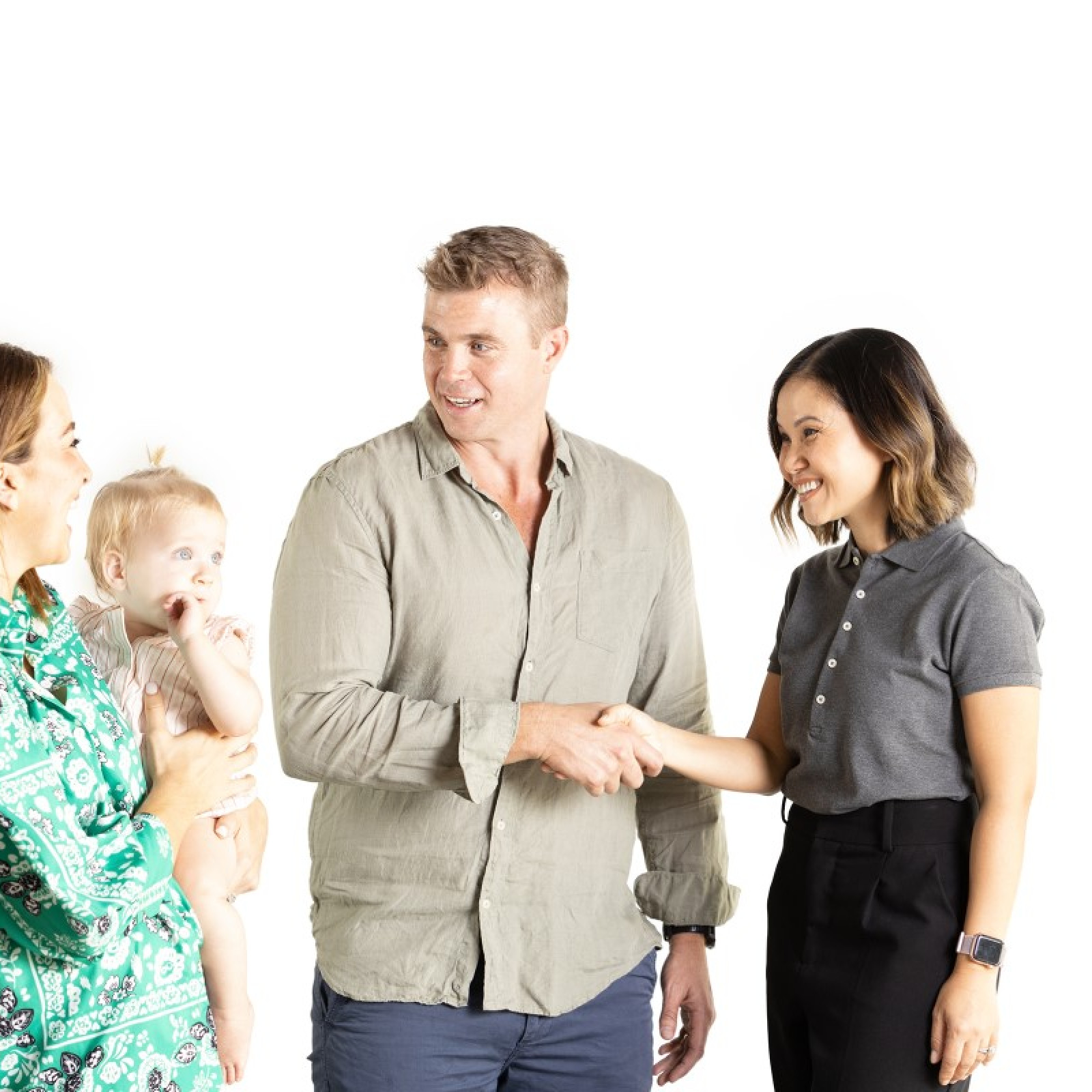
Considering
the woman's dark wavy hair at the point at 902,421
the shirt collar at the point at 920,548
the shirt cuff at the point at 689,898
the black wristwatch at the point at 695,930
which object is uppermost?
the woman's dark wavy hair at the point at 902,421

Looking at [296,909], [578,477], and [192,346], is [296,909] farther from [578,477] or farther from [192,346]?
[578,477]

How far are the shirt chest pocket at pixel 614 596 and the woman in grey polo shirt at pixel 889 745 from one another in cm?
22

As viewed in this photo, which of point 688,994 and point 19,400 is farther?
point 688,994

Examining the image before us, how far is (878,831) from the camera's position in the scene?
7.78 feet

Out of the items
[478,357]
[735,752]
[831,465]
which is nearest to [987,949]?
[735,752]

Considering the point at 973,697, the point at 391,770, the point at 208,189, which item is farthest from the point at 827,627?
the point at 208,189

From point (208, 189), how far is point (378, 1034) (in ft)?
8.86

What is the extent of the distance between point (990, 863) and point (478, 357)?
1.18 meters

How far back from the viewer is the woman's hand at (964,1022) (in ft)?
7.31

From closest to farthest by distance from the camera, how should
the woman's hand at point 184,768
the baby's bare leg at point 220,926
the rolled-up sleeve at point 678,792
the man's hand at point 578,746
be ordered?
the woman's hand at point 184,768, the man's hand at point 578,746, the baby's bare leg at point 220,926, the rolled-up sleeve at point 678,792

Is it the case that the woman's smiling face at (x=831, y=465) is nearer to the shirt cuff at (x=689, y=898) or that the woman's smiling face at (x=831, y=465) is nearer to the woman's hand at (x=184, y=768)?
the shirt cuff at (x=689, y=898)

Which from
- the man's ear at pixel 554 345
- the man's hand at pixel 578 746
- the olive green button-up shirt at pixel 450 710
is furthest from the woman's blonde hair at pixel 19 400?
the man's ear at pixel 554 345

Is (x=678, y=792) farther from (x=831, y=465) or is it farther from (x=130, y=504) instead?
(x=130, y=504)

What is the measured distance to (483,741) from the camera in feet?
7.84
